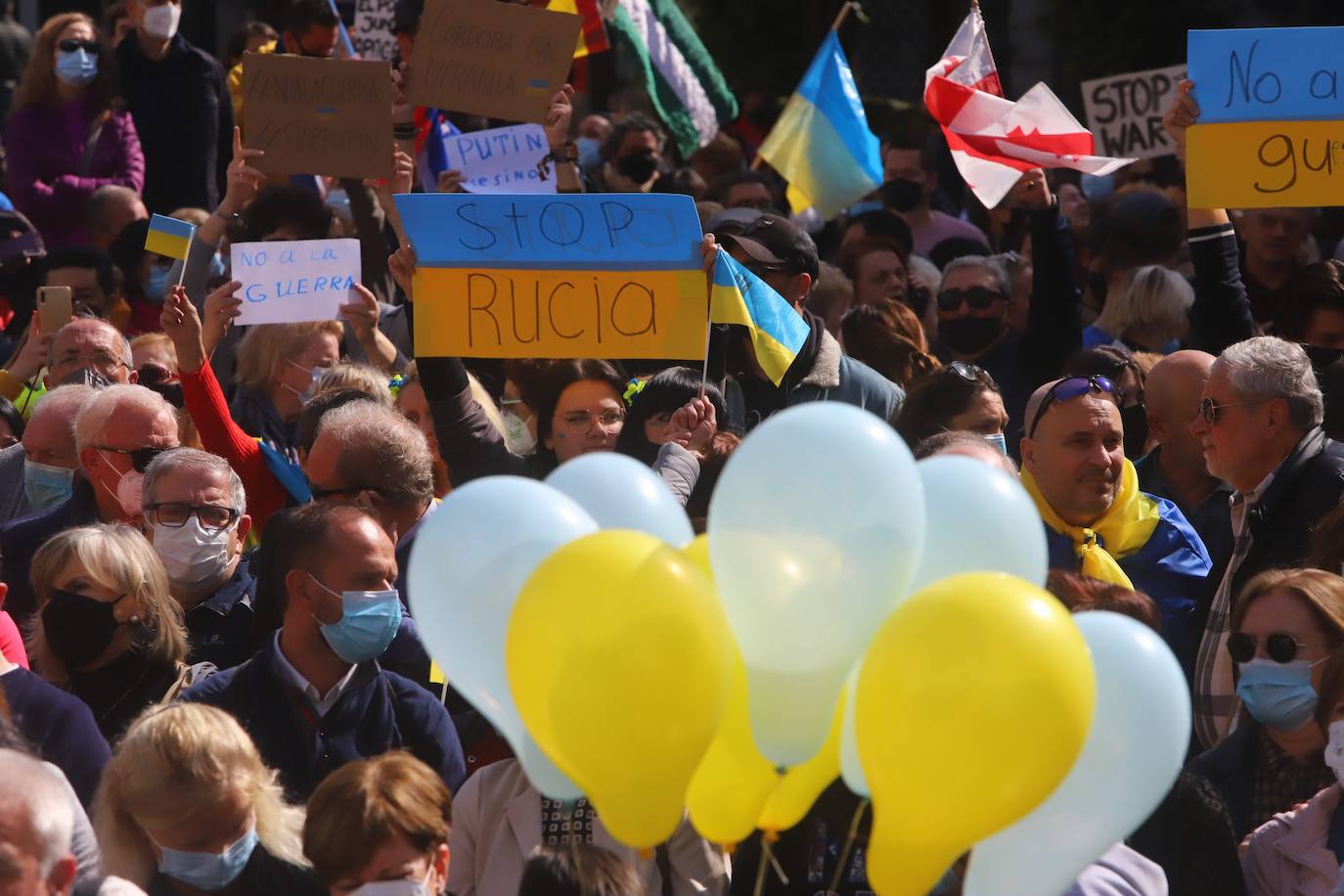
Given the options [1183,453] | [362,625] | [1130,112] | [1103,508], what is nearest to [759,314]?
[1103,508]

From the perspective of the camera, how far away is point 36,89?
930cm

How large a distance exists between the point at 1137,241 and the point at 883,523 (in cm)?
564

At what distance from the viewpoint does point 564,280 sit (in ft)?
18.7

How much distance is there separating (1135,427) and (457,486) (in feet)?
6.73

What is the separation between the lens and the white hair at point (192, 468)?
17.1 ft

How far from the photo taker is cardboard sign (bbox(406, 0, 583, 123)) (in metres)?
7.42

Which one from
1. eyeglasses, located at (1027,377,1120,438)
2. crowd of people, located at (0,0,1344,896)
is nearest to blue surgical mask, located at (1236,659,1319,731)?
crowd of people, located at (0,0,1344,896)

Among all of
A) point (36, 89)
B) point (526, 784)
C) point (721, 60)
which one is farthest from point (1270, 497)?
point (721, 60)

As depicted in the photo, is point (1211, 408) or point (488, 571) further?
point (1211, 408)

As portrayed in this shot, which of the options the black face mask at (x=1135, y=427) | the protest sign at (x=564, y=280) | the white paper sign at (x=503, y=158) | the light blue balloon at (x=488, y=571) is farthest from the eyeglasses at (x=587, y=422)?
the light blue balloon at (x=488, y=571)

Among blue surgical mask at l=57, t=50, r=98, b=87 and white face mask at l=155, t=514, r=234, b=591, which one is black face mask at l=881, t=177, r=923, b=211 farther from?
white face mask at l=155, t=514, r=234, b=591

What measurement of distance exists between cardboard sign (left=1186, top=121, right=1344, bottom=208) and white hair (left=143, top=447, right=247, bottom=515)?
2.96 meters

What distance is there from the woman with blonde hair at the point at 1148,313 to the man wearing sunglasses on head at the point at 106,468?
339 centimetres

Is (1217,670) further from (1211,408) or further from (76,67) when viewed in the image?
(76,67)
